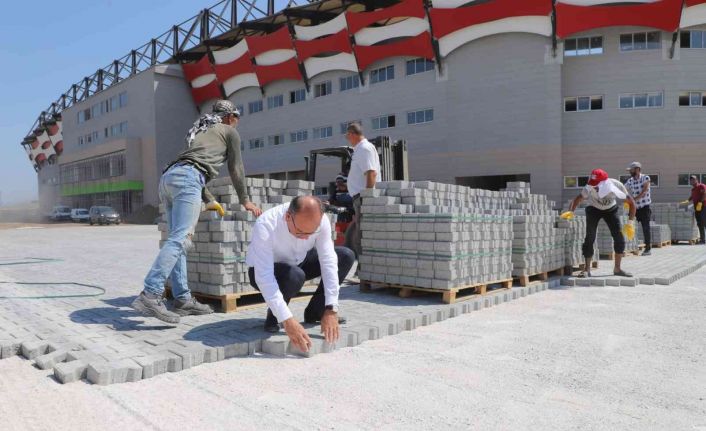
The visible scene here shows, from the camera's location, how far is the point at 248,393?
3.27 metres

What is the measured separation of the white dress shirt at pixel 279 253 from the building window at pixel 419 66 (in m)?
26.1

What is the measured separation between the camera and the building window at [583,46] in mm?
24688

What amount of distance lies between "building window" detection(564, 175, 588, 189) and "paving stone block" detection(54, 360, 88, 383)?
83.2ft

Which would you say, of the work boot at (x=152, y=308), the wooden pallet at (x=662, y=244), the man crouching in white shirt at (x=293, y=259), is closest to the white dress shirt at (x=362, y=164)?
the man crouching in white shirt at (x=293, y=259)

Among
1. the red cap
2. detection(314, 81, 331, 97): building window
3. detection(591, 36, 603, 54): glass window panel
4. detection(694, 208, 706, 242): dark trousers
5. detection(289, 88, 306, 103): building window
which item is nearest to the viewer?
the red cap

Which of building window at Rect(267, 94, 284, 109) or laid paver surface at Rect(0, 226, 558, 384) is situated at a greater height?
building window at Rect(267, 94, 284, 109)

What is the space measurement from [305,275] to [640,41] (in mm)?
26142

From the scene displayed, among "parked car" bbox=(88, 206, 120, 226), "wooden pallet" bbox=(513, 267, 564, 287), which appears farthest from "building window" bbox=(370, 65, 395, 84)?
"wooden pallet" bbox=(513, 267, 564, 287)

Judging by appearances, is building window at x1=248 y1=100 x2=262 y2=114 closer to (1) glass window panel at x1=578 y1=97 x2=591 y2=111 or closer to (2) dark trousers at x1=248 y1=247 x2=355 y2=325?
(1) glass window panel at x1=578 y1=97 x2=591 y2=111

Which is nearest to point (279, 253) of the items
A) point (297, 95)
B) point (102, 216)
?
point (297, 95)

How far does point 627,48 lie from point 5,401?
2791 cm

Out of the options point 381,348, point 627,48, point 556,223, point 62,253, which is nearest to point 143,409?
point 381,348

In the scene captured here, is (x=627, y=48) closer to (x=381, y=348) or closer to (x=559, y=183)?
(x=559, y=183)

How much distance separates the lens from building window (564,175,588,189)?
2530 centimetres
